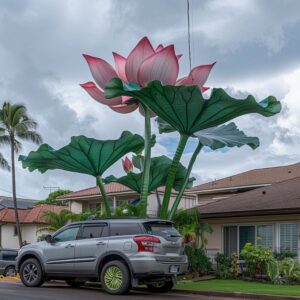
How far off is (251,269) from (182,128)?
5317mm

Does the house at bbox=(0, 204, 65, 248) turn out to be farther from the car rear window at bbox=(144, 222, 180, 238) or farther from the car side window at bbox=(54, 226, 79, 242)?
the car rear window at bbox=(144, 222, 180, 238)

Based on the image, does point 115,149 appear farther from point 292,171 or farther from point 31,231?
point 31,231

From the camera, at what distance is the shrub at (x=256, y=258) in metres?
19.4

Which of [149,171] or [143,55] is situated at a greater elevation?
[143,55]

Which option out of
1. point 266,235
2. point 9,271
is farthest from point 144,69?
point 9,271

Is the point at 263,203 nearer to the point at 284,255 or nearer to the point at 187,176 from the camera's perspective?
the point at 284,255

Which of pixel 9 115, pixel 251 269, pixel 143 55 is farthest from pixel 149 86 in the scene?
pixel 9 115

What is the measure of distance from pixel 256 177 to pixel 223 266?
13.7 m

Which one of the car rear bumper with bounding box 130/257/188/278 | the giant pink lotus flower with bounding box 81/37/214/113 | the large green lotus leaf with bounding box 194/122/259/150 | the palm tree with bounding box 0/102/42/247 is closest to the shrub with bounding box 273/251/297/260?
the large green lotus leaf with bounding box 194/122/259/150

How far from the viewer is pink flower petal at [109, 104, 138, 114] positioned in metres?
21.8

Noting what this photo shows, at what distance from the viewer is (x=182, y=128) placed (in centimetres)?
1959

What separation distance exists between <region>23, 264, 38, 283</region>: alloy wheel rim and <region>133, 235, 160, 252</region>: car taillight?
3.55 m

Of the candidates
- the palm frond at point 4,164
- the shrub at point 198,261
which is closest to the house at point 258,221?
the shrub at point 198,261

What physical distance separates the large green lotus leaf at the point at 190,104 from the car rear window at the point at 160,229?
15.2 feet
